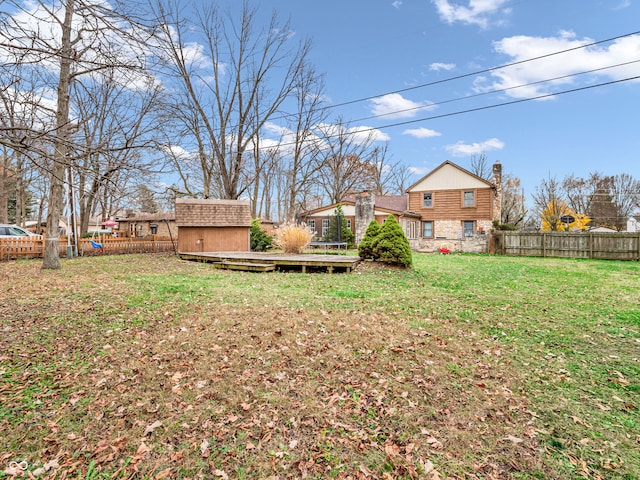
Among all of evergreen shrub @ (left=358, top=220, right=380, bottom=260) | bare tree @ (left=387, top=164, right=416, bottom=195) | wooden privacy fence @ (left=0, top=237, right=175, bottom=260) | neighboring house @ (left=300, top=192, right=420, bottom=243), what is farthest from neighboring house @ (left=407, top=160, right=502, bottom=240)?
wooden privacy fence @ (left=0, top=237, right=175, bottom=260)

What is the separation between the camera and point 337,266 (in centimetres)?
1029

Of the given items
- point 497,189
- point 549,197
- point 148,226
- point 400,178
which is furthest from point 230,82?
point 549,197

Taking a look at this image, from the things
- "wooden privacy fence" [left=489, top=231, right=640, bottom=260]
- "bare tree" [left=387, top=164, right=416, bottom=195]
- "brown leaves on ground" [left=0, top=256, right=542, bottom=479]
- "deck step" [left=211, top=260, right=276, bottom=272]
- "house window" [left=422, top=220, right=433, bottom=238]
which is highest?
"bare tree" [left=387, top=164, right=416, bottom=195]

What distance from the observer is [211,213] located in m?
15.3

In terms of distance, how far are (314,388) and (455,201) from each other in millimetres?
22829

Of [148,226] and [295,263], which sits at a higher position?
[148,226]

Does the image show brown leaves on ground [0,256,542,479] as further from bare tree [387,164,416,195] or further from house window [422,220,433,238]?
bare tree [387,164,416,195]

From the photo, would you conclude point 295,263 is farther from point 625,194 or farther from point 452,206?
point 625,194

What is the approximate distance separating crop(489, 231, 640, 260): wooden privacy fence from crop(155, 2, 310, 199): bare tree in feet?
49.8

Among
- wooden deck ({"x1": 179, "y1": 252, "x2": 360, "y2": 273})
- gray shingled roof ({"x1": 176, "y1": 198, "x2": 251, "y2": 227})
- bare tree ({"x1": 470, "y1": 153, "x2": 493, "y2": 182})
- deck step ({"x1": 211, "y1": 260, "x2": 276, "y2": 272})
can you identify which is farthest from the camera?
bare tree ({"x1": 470, "y1": 153, "x2": 493, "y2": 182})

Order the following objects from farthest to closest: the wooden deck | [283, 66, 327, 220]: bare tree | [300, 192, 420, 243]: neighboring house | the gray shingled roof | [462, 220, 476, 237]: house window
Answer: [462, 220, 476, 237]: house window
[300, 192, 420, 243]: neighboring house
[283, 66, 327, 220]: bare tree
the gray shingled roof
the wooden deck

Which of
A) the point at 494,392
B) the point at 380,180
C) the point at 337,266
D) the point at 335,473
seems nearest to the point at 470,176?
the point at 380,180

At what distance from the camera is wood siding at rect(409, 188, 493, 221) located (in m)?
22.5

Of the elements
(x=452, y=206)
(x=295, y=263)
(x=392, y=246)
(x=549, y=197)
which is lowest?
(x=295, y=263)
